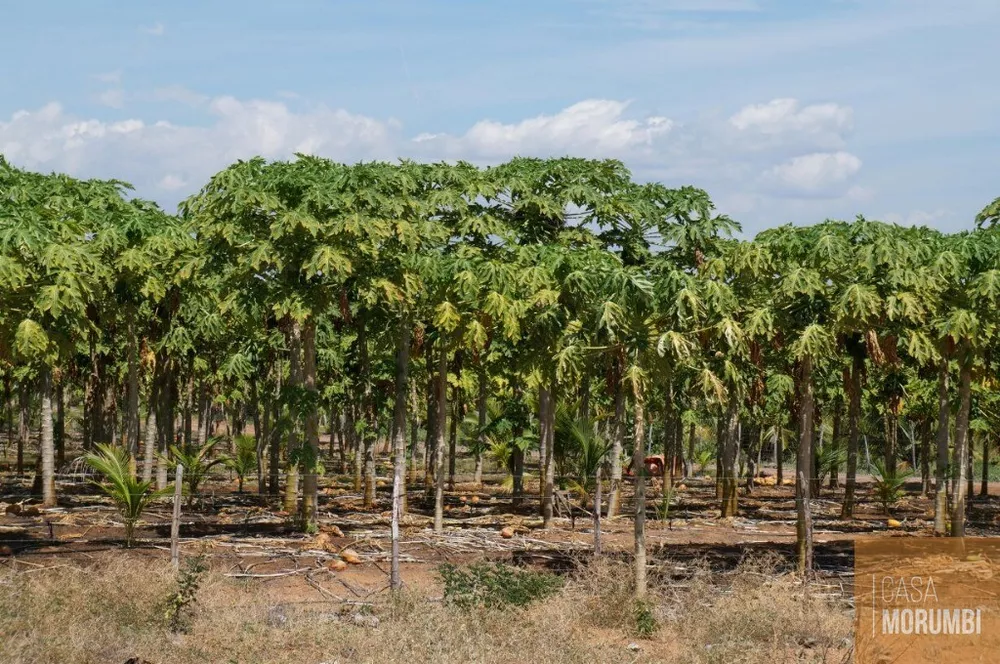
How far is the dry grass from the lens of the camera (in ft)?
42.7

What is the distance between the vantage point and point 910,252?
58.4 ft

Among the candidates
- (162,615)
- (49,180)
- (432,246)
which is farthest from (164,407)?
(162,615)

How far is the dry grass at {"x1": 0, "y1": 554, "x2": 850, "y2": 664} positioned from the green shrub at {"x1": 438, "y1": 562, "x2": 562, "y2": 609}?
9.6 inches

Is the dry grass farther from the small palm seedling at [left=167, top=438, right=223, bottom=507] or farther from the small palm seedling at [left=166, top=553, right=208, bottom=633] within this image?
the small palm seedling at [left=167, top=438, right=223, bottom=507]

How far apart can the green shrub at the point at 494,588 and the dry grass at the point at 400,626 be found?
24 centimetres

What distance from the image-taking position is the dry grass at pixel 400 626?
512 inches

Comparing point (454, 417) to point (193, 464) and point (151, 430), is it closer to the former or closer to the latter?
point (151, 430)

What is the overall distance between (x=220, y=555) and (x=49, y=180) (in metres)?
10.6

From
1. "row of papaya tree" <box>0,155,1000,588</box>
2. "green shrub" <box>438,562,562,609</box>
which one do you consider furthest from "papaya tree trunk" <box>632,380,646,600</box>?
"green shrub" <box>438,562,562,609</box>

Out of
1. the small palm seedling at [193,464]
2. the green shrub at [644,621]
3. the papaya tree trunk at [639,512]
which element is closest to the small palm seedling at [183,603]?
the green shrub at [644,621]

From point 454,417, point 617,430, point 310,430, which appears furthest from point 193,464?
point 454,417

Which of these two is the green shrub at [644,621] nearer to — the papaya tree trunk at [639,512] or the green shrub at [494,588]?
the papaya tree trunk at [639,512]

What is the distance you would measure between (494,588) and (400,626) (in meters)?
1.68

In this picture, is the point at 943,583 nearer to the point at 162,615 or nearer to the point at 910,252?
the point at 910,252
